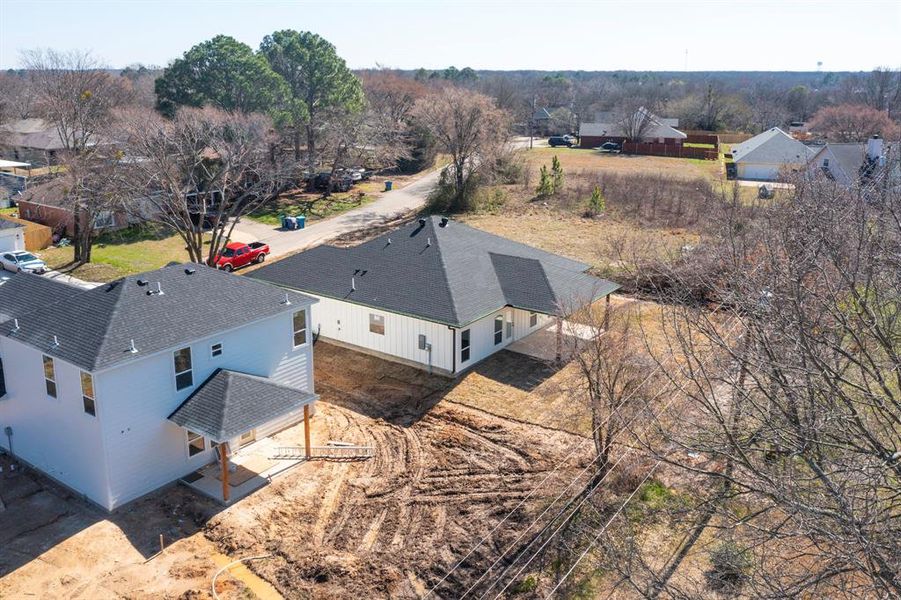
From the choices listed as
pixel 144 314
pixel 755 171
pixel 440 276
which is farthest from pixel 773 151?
pixel 144 314

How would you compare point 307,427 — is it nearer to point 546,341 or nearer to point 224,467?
point 224,467

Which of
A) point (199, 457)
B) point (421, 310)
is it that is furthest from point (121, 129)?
point (199, 457)

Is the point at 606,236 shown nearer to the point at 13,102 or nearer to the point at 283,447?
the point at 283,447

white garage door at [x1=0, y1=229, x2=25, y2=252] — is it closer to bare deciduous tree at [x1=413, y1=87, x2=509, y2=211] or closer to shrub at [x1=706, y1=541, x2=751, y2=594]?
bare deciduous tree at [x1=413, y1=87, x2=509, y2=211]

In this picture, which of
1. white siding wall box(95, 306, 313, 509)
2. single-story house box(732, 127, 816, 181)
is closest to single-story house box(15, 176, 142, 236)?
white siding wall box(95, 306, 313, 509)

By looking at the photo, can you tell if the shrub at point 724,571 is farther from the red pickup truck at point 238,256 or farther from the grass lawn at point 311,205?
the grass lawn at point 311,205

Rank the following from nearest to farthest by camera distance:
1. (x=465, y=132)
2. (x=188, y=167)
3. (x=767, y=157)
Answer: (x=188, y=167)
(x=465, y=132)
(x=767, y=157)
